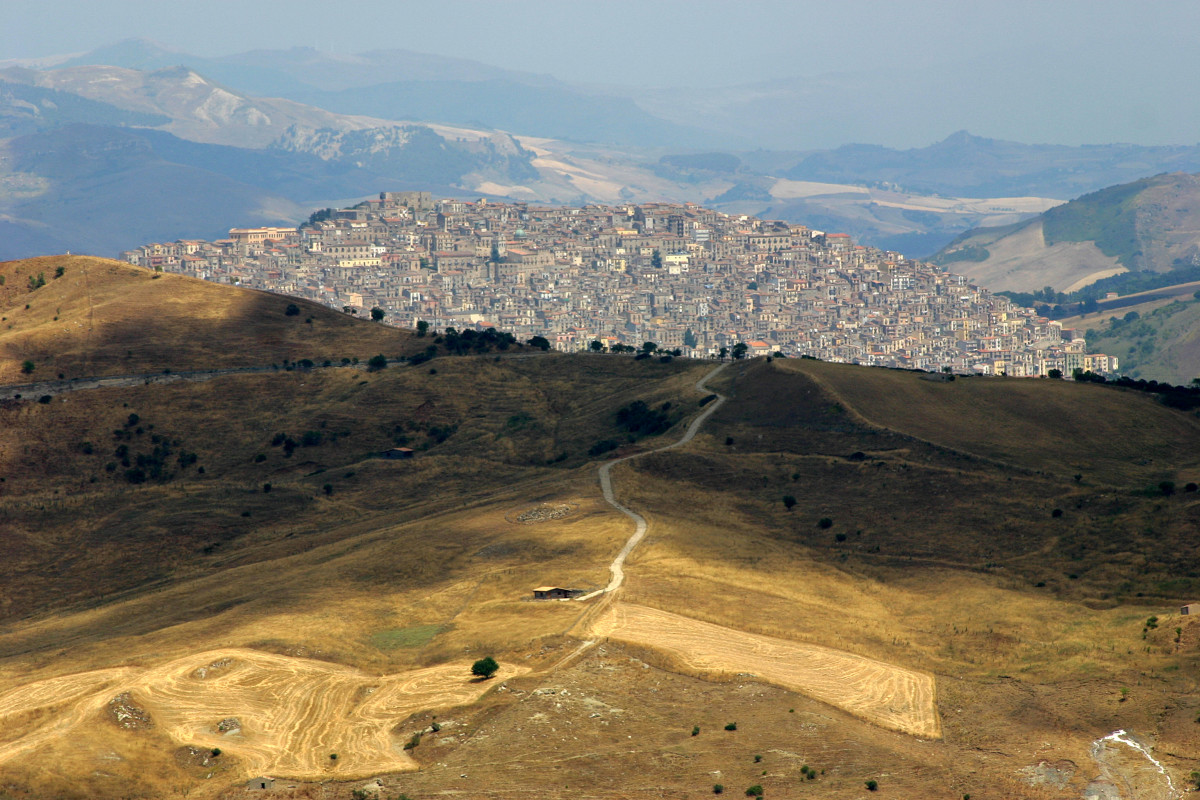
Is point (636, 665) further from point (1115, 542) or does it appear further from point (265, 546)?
point (265, 546)

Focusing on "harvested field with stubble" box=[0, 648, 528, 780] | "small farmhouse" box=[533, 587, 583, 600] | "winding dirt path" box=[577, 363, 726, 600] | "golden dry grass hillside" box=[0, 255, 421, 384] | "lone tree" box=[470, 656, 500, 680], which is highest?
"golden dry grass hillside" box=[0, 255, 421, 384]

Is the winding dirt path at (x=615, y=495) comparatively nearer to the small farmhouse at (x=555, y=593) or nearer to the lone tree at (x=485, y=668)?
the small farmhouse at (x=555, y=593)

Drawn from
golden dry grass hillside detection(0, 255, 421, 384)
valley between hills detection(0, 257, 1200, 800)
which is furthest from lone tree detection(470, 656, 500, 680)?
golden dry grass hillside detection(0, 255, 421, 384)

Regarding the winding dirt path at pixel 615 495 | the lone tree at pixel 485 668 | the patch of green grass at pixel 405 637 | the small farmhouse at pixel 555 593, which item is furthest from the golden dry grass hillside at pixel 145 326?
the lone tree at pixel 485 668

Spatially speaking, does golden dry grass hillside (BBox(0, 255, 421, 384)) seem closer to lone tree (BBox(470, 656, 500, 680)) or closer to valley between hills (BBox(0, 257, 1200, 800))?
valley between hills (BBox(0, 257, 1200, 800))

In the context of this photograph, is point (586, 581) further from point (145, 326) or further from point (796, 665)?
point (145, 326)

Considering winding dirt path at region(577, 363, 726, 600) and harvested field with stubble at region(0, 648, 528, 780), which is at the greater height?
winding dirt path at region(577, 363, 726, 600)

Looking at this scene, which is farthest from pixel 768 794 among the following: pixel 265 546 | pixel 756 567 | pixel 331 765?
pixel 265 546
